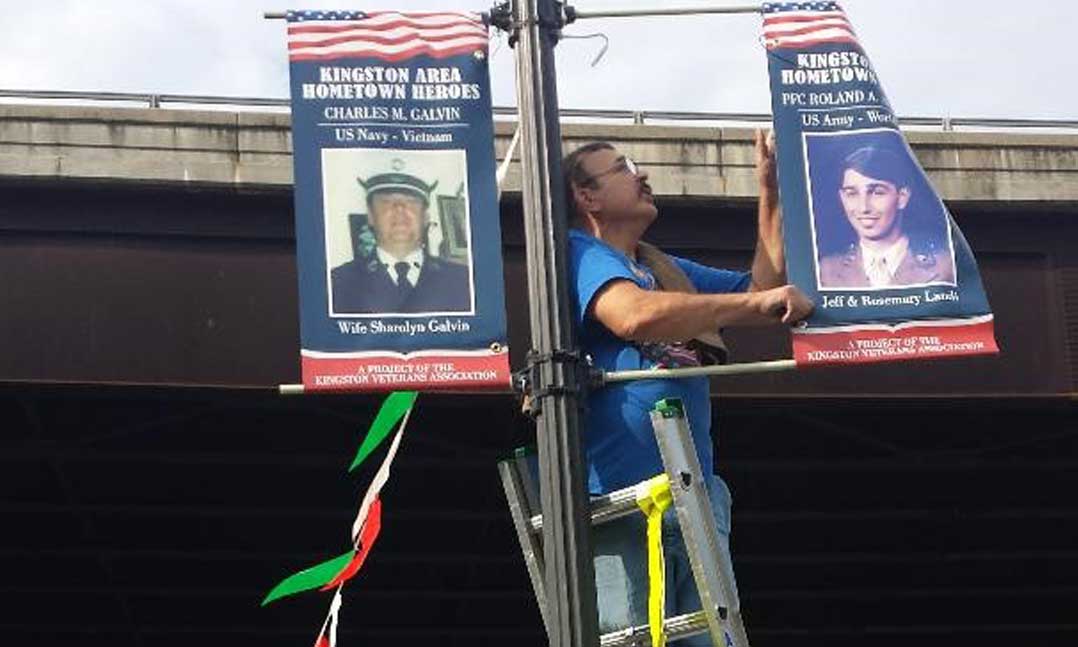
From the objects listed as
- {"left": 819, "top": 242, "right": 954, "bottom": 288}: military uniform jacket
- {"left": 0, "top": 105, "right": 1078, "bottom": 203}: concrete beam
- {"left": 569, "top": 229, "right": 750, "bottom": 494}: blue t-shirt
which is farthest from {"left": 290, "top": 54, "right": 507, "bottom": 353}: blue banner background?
{"left": 0, "top": 105, "right": 1078, "bottom": 203}: concrete beam

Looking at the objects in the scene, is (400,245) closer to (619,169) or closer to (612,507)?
(619,169)

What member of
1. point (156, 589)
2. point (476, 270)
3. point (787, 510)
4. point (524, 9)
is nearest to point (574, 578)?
point (476, 270)

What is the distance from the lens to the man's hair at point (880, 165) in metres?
7.66

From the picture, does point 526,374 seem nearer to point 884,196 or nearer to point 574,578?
point 574,578

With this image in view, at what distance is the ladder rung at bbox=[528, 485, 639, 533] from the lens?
683 centimetres

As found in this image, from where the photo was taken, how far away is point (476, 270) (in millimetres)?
7266

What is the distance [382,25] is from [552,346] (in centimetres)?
146

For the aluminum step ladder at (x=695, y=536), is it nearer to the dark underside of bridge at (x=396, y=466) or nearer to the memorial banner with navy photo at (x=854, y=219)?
the memorial banner with navy photo at (x=854, y=219)

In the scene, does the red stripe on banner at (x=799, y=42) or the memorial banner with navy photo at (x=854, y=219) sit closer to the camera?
the memorial banner with navy photo at (x=854, y=219)

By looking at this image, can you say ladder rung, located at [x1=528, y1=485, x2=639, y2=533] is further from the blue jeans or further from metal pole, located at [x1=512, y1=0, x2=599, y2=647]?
metal pole, located at [x1=512, y1=0, x2=599, y2=647]

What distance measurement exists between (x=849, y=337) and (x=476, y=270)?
1.31 metres

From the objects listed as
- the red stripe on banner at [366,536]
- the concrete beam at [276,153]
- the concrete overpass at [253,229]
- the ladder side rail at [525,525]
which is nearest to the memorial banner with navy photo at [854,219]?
the ladder side rail at [525,525]

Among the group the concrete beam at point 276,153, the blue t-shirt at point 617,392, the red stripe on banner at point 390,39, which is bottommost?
the blue t-shirt at point 617,392

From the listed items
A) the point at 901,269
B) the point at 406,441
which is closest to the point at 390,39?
the point at 901,269
